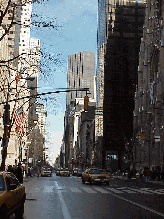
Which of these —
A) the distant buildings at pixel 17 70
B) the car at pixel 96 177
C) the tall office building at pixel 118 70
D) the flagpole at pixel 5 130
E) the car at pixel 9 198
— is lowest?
the car at pixel 96 177

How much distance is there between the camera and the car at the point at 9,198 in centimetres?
965

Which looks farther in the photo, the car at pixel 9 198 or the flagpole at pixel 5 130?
the flagpole at pixel 5 130

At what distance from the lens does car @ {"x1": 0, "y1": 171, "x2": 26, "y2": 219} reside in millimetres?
9648

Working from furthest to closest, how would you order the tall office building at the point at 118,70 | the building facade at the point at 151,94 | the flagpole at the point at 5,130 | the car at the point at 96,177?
the tall office building at the point at 118,70 < the building facade at the point at 151,94 < the car at the point at 96,177 < the flagpole at the point at 5,130

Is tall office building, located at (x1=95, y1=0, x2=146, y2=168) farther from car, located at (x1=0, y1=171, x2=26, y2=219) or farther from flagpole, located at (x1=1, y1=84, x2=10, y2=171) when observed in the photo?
car, located at (x1=0, y1=171, x2=26, y2=219)

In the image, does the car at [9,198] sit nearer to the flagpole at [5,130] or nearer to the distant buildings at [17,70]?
the distant buildings at [17,70]

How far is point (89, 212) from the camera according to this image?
43.1 ft

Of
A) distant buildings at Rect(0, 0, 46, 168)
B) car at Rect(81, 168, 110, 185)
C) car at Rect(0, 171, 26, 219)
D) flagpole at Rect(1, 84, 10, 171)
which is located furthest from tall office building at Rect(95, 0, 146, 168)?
car at Rect(0, 171, 26, 219)

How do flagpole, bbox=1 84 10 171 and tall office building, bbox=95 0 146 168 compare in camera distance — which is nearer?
flagpole, bbox=1 84 10 171

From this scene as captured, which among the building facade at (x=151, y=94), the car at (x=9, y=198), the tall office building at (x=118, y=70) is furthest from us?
the tall office building at (x=118, y=70)

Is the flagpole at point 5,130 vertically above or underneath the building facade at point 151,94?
underneath

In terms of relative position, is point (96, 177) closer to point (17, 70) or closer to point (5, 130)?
point (5, 130)

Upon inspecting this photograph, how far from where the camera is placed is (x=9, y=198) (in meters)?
10.2

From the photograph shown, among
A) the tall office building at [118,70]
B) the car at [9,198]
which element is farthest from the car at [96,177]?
the tall office building at [118,70]
